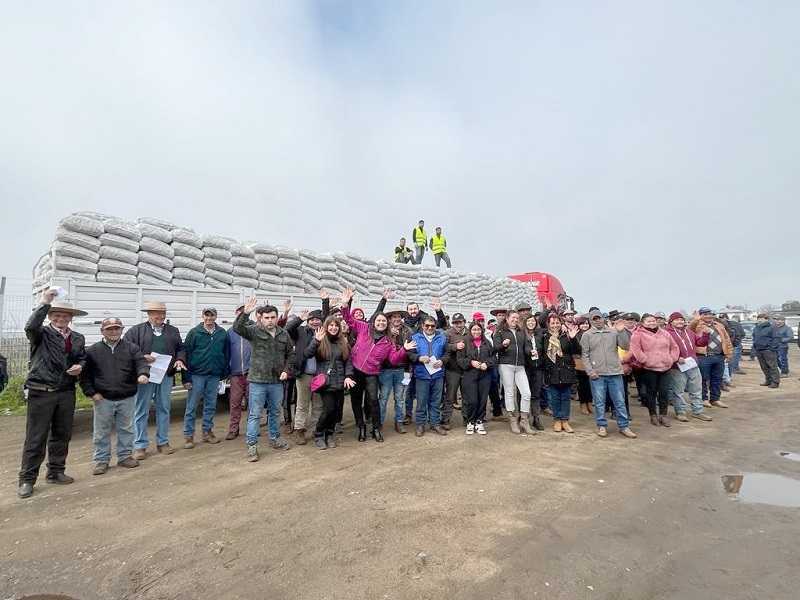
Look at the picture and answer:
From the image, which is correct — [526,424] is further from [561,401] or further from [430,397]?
[430,397]

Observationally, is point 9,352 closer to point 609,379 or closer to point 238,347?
point 238,347

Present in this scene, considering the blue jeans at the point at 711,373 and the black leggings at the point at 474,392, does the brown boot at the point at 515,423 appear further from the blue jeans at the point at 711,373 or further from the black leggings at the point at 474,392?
the blue jeans at the point at 711,373

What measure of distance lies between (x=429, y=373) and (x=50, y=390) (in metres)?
4.06

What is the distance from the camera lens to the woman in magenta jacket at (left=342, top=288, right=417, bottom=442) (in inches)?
206

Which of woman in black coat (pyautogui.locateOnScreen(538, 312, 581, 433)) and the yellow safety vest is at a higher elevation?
the yellow safety vest

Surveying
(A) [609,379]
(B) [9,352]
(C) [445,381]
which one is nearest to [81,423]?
(B) [9,352]

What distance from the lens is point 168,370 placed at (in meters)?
4.80

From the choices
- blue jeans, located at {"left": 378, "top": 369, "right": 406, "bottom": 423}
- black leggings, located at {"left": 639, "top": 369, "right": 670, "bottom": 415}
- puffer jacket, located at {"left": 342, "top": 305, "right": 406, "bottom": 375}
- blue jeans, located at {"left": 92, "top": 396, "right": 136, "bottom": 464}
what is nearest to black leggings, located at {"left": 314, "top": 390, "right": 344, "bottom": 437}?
puffer jacket, located at {"left": 342, "top": 305, "right": 406, "bottom": 375}

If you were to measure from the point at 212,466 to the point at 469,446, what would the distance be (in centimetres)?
289

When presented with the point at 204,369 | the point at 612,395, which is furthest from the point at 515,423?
the point at 204,369

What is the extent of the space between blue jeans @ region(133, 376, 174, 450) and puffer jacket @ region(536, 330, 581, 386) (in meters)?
4.91

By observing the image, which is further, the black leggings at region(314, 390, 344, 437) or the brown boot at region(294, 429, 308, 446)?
the brown boot at region(294, 429, 308, 446)

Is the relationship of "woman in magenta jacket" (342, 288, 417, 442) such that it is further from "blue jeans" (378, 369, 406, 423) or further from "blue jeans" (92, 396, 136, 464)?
"blue jeans" (92, 396, 136, 464)

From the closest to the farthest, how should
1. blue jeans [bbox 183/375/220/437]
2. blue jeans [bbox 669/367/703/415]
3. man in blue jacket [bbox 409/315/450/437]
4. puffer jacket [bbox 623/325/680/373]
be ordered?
blue jeans [bbox 183/375/220/437]
man in blue jacket [bbox 409/315/450/437]
puffer jacket [bbox 623/325/680/373]
blue jeans [bbox 669/367/703/415]
